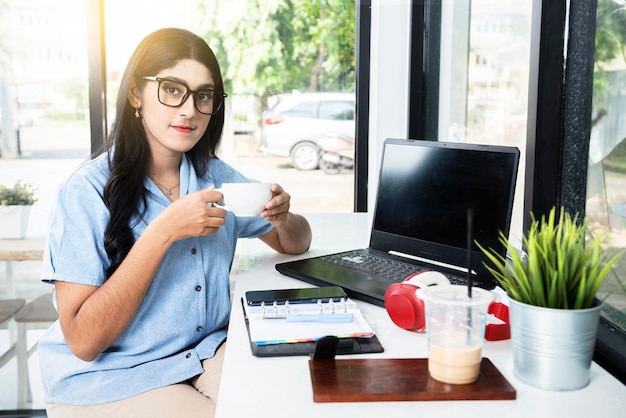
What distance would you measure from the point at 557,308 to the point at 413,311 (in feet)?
0.91

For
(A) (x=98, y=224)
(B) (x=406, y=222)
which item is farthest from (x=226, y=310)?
(B) (x=406, y=222)

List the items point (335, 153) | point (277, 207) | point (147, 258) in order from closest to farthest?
1. point (147, 258)
2. point (277, 207)
3. point (335, 153)

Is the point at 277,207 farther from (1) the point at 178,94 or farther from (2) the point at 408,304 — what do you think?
(2) the point at 408,304

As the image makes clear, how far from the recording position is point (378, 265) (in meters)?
1.45

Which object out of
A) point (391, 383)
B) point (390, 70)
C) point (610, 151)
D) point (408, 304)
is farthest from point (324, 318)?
point (390, 70)

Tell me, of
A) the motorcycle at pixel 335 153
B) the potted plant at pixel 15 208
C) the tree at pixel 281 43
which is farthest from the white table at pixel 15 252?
the motorcycle at pixel 335 153

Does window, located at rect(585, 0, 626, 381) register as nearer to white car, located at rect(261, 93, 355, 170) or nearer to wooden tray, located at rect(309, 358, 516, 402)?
wooden tray, located at rect(309, 358, 516, 402)

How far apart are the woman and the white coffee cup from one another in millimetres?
23

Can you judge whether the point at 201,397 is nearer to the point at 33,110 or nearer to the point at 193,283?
the point at 193,283

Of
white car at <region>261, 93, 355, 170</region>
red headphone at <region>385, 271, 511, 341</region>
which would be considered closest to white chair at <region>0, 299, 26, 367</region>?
white car at <region>261, 93, 355, 170</region>

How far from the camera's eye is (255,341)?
0.99m

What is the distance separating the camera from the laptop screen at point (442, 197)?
126cm

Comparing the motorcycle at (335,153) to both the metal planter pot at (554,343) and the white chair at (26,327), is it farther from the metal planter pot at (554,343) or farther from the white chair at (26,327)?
the metal planter pot at (554,343)

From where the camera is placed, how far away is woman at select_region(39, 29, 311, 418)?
1.22 meters
